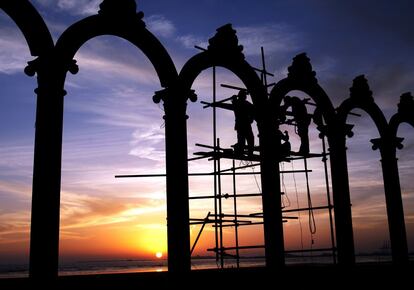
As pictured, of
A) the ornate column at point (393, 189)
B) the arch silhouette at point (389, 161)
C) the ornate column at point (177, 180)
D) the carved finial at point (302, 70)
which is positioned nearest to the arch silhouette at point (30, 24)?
the ornate column at point (177, 180)

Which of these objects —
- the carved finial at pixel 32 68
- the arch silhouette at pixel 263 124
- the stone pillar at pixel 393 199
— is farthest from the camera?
the stone pillar at pixel 393 199

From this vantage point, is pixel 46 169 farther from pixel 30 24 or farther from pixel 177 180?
pixel 177 180

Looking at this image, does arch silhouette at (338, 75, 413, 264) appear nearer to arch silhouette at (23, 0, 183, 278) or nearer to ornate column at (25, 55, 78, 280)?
arch silhouette at (23, 0, 183, 278)

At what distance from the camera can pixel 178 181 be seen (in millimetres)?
13883

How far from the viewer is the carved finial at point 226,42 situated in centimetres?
1612

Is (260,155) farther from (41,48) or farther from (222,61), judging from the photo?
(41,48)

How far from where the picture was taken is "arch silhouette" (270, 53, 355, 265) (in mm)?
19062

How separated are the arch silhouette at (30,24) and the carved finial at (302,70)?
33.1 ft

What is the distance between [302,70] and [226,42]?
423cm

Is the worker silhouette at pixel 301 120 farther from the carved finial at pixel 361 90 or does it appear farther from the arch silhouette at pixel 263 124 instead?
the carved finial at pixel 361 90

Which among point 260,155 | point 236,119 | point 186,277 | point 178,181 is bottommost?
point 186,277

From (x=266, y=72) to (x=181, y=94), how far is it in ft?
19.8

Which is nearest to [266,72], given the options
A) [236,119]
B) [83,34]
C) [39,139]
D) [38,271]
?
[236,119]

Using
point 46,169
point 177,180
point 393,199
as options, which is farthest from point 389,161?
point 46,169
